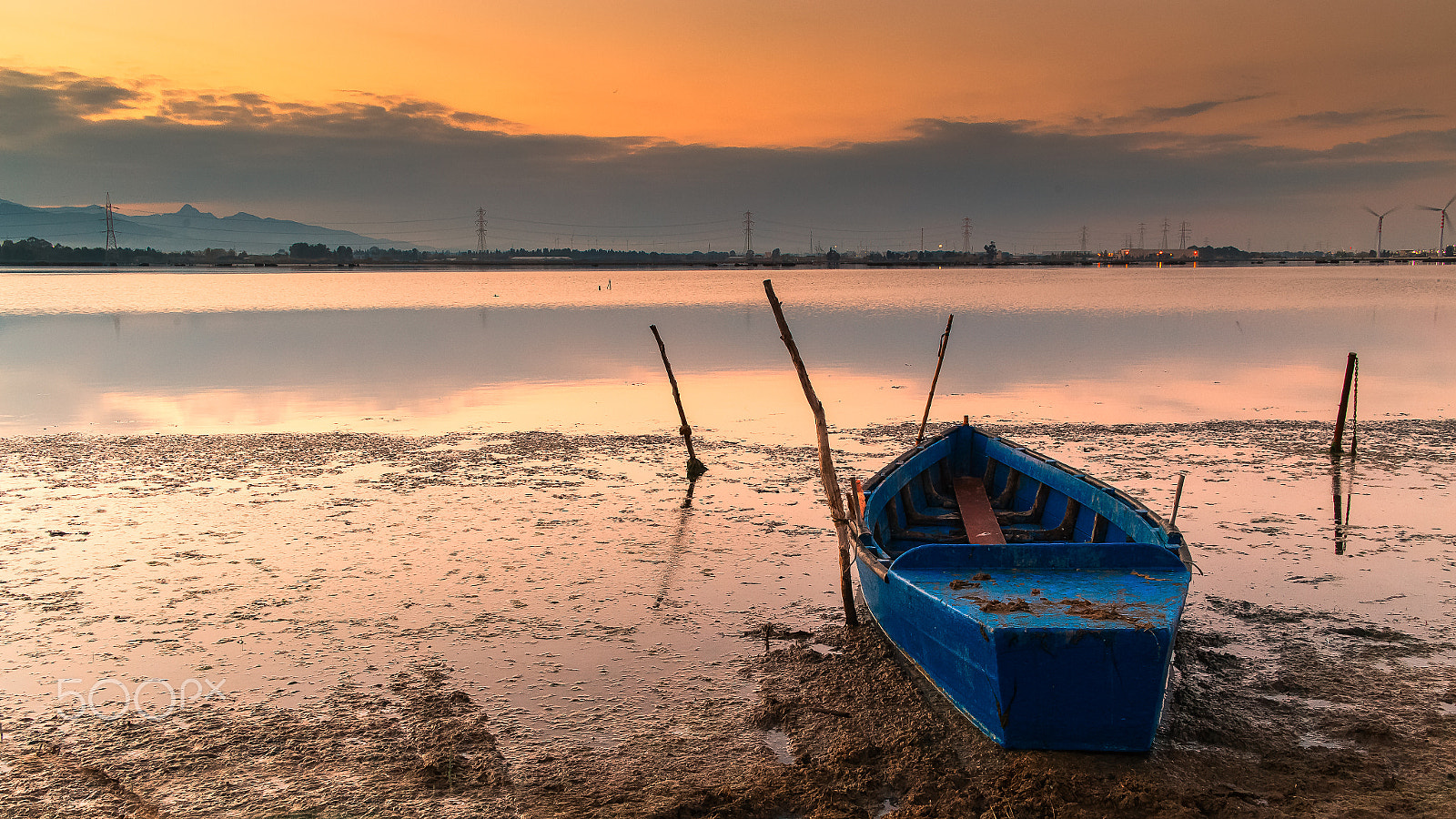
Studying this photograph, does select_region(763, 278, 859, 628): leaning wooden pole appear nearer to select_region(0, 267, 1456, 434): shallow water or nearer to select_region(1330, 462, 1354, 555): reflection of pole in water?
select_region(1330, 462, 1354, 555): reflection of pole in water

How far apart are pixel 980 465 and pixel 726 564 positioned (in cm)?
459

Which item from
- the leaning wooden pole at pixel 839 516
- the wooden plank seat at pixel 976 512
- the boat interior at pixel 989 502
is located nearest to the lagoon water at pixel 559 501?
the leaning wooden pole at pixel 839 516

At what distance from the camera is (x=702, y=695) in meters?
7.32

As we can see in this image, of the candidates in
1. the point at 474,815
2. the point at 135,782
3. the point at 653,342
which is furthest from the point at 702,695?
the point at 653,342

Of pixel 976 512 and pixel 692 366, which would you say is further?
pixel 692 366

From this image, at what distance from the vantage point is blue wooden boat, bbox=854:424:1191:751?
19.5 feet

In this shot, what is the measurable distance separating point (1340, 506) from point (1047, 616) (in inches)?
347

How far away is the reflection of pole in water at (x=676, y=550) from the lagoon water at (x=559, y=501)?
5 centimetres

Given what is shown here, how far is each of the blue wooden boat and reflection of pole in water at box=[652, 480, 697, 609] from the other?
84.9 inches

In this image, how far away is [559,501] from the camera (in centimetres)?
1319
